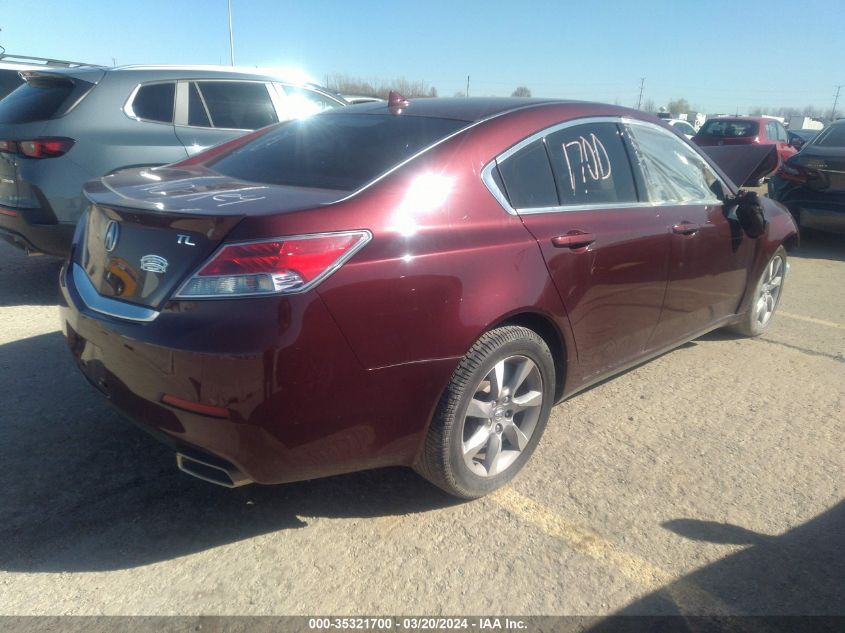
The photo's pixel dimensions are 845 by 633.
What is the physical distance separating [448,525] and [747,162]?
3.54m

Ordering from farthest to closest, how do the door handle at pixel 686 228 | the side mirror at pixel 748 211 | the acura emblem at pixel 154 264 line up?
1. the side mirror at pixel 748 211
2. the door handle at pixel 686 228
3. the acura emblem at pixel 154 264

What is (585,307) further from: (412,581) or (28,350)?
(28,350)

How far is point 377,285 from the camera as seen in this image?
7.06 feet

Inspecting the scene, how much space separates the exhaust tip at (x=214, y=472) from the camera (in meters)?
2.17

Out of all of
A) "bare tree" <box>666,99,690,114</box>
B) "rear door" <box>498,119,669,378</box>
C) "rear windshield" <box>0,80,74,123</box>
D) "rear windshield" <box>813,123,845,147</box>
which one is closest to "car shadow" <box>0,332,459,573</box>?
"rear door" <box>498,119,669,378</box>

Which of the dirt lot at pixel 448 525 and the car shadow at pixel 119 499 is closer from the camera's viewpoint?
the dirt lot at pixel 448 525

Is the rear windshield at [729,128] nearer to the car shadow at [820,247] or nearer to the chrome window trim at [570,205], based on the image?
the car shadow at [820,247]

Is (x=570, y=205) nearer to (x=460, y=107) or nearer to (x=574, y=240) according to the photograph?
(x=574, y=240)

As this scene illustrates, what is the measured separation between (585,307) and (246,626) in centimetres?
185

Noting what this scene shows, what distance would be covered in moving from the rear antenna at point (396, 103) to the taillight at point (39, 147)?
105 inches

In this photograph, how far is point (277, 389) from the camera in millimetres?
2029

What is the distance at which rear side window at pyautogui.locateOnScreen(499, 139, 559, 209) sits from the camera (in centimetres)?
269

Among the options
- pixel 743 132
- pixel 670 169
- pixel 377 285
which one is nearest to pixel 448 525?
pixel 377 285

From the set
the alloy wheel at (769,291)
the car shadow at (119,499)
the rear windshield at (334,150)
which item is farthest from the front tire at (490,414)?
the alloy wheel at (769,291)
